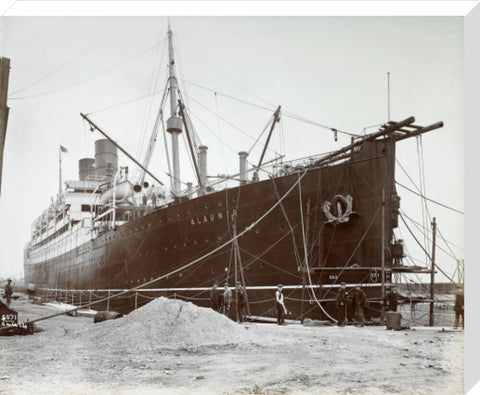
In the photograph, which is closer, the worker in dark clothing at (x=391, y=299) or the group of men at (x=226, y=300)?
the worker in dark clothing at (x=391, y=299)

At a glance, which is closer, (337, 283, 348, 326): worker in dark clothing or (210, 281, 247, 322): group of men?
(337, 283, 348, 326): worker in dark clothing

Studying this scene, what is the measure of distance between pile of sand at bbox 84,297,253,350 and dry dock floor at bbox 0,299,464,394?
188mm

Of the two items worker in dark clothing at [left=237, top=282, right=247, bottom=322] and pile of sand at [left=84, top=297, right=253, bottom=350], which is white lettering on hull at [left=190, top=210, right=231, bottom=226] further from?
pile of sand at [left=84, top=297, right=253, bottom=350]

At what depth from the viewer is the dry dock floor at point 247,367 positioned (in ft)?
22.8

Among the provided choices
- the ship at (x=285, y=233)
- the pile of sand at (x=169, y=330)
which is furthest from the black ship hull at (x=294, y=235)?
the pile of sand at (x=169, y=330)

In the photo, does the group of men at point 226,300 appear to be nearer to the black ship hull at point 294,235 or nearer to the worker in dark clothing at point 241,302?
the worker in dark clothing at point 241,302

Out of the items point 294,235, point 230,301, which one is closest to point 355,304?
point 294,235

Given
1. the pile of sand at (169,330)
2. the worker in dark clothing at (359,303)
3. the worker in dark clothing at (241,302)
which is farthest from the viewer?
the worker in dark clothing at (241,302)

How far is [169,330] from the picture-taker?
8.87m

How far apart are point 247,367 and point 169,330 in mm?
2062

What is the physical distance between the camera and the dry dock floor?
695cm

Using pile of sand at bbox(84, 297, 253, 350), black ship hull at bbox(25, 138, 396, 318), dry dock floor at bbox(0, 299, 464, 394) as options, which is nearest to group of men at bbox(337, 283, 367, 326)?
black ship hull at bbox(25, 138, 396, 318)

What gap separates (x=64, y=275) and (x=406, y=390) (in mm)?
22843

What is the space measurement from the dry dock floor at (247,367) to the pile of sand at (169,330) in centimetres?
19
